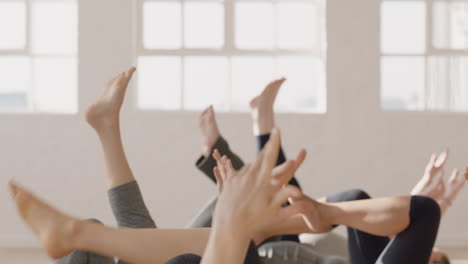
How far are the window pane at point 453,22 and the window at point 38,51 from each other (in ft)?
9.44

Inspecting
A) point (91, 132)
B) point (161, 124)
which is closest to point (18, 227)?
point (91, 132)

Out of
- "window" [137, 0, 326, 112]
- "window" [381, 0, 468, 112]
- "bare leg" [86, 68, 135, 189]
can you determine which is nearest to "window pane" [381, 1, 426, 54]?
"window" [381, 0, 468, 112]

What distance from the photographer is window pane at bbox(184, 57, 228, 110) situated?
18.2 ft

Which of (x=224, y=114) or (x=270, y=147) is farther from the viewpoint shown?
(x=224, y=114)

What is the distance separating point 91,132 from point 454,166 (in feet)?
8.73

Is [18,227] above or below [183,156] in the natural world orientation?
below

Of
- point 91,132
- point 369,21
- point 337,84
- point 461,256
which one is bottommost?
point 461,256

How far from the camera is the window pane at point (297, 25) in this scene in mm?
5605

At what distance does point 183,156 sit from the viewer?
5.36m

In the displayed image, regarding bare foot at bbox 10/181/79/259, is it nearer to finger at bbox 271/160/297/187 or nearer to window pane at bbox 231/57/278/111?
finger at bbox 271/160/297/187

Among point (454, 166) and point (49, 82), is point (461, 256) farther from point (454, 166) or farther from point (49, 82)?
point (49, 82)

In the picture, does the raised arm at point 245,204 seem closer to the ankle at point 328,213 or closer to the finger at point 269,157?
the finger at point 269,157

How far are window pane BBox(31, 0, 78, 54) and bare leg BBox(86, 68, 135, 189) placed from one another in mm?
3125

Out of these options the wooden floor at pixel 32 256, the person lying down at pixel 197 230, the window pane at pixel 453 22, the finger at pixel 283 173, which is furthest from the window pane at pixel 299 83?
the finger at pixel 283 173
